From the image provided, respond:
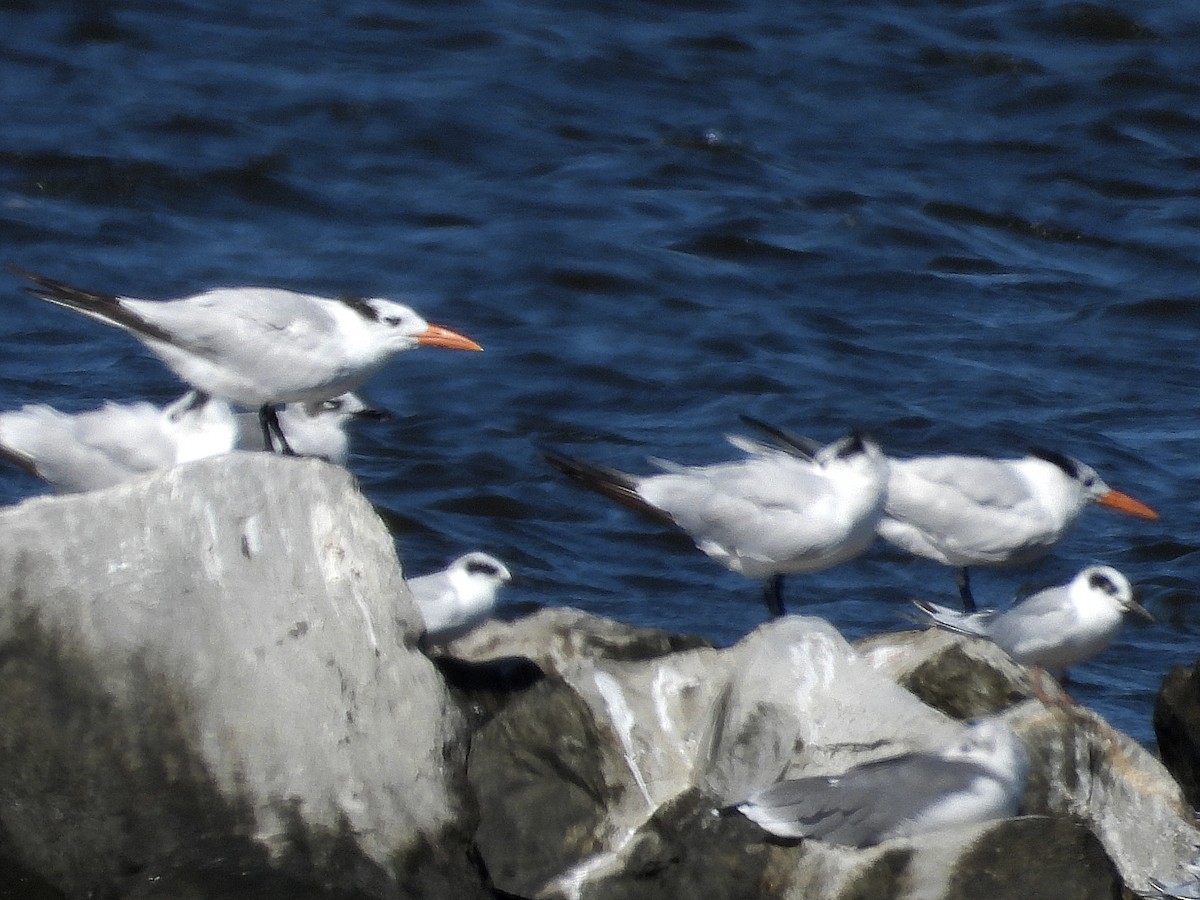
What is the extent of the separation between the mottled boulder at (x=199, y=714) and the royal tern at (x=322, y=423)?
3.24m

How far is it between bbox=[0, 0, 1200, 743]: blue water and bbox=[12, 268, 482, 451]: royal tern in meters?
2.42

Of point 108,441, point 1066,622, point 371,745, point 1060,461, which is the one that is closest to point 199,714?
point 371,745

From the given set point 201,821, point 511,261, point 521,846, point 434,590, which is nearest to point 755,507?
point 434,590

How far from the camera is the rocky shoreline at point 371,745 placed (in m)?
5.28

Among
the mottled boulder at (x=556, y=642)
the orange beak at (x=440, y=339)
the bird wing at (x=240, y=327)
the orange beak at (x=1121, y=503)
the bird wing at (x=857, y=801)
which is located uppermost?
the bird wing at (x=240, y=327)

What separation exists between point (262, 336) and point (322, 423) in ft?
9.20

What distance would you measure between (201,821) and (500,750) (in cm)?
84

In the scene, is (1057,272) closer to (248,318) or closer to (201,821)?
(248,318)

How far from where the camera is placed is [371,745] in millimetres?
5426

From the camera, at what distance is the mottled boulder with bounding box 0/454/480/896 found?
5281 mm

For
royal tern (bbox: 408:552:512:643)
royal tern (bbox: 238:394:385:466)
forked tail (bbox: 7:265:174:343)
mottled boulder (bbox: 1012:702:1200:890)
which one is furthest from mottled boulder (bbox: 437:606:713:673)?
royal tern (bbox: 238:394:385:466)

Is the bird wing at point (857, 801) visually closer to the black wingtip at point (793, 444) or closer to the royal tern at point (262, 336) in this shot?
the royal tern at point (262, 336)

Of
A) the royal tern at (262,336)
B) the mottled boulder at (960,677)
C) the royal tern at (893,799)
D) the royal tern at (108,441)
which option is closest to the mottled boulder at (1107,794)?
the mottled boulder at (960,677)

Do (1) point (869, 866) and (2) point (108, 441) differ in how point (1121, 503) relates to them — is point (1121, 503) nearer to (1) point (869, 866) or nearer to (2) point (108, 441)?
(1) point (869, 866)
